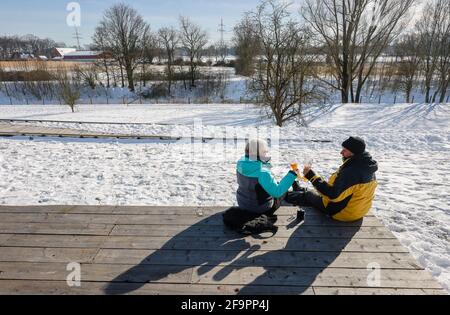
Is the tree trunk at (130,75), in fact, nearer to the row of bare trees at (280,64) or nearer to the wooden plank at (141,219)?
the row of bare trees at (280,64)

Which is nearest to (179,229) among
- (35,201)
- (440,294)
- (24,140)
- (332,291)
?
(332,291)

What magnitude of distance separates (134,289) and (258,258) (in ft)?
3.92

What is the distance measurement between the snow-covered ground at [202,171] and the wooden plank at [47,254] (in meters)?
2.00

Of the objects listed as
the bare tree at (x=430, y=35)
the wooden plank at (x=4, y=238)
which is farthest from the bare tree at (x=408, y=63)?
the wooden plank at (x=4, y=238)

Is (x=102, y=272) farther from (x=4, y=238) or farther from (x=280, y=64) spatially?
(x=280, y=64)

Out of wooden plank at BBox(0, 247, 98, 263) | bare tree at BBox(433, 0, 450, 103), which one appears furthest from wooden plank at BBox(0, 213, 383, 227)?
bare tree at BBox(433, 0, 450, 103)

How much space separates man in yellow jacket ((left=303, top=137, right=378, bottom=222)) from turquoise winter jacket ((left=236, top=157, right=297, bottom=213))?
19.1 inches

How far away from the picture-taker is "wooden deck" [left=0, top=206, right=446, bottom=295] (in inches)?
96.7

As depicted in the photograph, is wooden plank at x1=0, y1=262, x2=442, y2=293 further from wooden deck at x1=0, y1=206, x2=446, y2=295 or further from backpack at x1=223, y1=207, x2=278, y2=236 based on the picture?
backpack at x1=223, y1=207, x2=278, y2=236

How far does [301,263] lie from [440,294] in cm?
114

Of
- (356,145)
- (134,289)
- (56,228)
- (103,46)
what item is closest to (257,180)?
(356,145)

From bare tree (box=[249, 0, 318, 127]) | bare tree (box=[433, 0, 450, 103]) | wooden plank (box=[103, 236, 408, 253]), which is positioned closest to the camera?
wooden plank (box=[103, 236, 408, 253])

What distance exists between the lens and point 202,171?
262 inches

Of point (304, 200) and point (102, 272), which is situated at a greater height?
point (304, 200)
